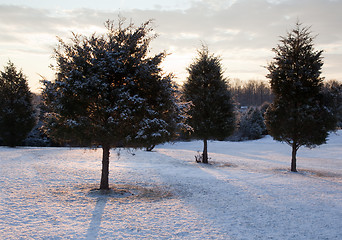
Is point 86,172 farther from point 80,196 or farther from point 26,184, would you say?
point 80,196

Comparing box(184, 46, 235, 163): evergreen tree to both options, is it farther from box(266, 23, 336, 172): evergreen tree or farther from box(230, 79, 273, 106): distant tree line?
box(230, 79, 273, 106): distant tree line

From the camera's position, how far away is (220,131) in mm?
19844

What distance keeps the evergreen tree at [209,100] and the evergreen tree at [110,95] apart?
992cm

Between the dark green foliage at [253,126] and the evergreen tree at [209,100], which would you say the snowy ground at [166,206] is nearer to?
the evergreen tree at [209,100]

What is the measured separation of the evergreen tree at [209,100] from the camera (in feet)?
65.0

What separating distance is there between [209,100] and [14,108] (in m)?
20.2

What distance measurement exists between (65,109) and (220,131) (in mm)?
12894

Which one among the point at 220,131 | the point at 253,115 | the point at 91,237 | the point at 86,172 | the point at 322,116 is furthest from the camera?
the point at 253,115

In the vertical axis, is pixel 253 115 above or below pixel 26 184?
above

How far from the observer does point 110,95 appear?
9.61 m

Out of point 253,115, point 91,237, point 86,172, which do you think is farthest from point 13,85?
point 253,115

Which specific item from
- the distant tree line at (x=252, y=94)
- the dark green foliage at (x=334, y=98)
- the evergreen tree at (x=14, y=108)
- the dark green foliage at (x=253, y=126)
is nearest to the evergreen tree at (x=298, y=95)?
the dark green foliage at (x=334, y=98)

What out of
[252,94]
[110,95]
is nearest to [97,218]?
[110,95]

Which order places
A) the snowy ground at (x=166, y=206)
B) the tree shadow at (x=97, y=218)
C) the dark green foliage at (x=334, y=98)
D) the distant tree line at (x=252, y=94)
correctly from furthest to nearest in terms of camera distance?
the distant tree line at (x=252, y=94) → the dark green foliage at (x=334, y=98) → the snowy ground at (x=166, y=206) → the tree shadow at (x=97, y=218)
